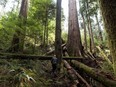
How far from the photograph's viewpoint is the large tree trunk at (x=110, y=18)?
2201 millimetres

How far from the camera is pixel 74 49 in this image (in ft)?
31.9

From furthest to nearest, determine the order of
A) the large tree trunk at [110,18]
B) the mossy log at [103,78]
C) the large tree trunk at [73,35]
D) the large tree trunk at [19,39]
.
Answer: the large tree trunk at [73,35], the large tree trunk at [19,39], the mossy log at [103,78], the large tree trunk at [110,18]

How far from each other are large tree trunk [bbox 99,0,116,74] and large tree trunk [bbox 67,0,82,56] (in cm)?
725

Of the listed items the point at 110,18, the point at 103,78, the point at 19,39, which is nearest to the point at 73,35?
the point at 19,39

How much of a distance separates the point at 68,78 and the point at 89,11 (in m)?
12.9

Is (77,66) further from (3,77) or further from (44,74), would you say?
(3,77)

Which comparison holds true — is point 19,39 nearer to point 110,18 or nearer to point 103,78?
point 103,78

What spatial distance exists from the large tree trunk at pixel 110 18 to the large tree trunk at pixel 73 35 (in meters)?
7.25

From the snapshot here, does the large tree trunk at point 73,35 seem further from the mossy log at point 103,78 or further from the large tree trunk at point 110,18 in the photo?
the large tree trunk at point 110,18

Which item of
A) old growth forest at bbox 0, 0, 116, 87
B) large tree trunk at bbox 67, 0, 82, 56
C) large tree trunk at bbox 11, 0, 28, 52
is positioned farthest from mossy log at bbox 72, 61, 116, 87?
large tree trunk at bbox 11, 0, 28, 52

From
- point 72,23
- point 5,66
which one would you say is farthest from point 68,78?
point 72,23

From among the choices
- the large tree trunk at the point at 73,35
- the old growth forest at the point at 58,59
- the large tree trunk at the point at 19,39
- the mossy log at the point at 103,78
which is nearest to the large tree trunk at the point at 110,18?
the old growth forest at the point at 58,59

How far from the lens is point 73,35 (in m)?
10.3

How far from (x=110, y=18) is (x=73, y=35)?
812 cm
